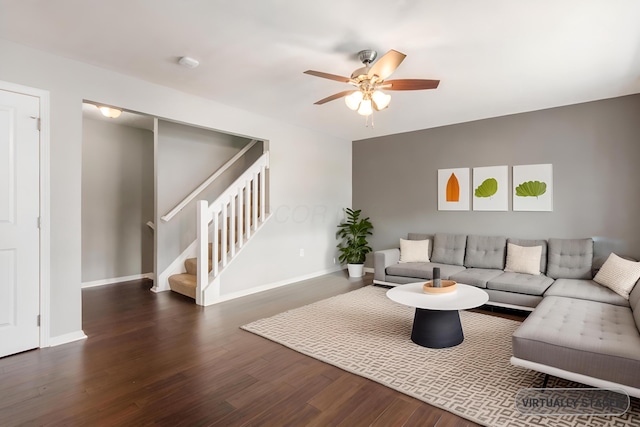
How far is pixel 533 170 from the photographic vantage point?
4.52 m

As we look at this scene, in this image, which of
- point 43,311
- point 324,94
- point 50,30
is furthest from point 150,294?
point 324,94

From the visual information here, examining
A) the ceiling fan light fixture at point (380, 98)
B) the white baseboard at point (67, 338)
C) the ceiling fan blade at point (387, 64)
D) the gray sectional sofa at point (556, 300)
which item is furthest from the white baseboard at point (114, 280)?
the ceiling fan blade at point (387, 64)

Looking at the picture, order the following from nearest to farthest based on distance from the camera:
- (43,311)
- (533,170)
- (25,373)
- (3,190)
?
(25,373) < (3,190) < (43,311) < (533,170)

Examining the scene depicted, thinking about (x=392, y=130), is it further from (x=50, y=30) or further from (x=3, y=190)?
(x=3, y=190)

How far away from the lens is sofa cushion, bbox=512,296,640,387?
194 centimetres

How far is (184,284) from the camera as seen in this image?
4.50 meters

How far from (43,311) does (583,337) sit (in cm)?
420

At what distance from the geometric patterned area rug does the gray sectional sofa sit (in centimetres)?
26

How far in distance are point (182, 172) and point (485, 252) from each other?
478 cm

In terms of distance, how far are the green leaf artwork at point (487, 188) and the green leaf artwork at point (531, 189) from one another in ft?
0.98

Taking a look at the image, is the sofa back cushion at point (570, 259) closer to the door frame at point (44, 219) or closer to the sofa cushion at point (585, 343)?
the sofa cushion at point (585, 343)

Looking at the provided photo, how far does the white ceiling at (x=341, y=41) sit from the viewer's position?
2238 mm

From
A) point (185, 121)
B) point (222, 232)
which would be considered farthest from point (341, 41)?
point (222, 232)

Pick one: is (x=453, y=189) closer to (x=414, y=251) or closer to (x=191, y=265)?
(x=414, y=251)
